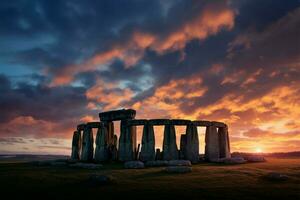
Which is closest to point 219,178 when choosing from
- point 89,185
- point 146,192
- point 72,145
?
point 146,192

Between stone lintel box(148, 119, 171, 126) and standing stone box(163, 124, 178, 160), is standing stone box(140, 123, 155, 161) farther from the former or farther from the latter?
standing stone box(163, 124, 178, 160)

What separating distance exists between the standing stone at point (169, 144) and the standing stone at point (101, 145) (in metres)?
6.57

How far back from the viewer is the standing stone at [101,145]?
34578 mm

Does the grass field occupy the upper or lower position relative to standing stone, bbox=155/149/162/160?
lower

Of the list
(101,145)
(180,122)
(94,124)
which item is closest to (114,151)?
(101,145)

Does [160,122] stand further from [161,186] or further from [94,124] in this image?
[161,186]

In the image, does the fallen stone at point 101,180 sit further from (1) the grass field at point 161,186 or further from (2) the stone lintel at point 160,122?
(2) the stone lintel at point 160,122

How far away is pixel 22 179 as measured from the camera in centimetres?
2128

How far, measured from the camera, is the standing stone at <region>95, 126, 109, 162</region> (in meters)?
34.6

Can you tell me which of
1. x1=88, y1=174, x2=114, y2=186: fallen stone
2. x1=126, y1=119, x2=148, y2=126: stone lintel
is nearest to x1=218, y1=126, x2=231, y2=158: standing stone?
x1=126, y1=119, x2=148, y2=126: stone lintel

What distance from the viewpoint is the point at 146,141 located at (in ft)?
106

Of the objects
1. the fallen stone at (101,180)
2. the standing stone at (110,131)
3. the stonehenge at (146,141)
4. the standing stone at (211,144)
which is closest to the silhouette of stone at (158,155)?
the stonehenge at (146,141)

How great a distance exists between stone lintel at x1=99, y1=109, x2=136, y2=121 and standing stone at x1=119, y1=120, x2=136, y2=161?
113 cm

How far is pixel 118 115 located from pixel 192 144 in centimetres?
824
